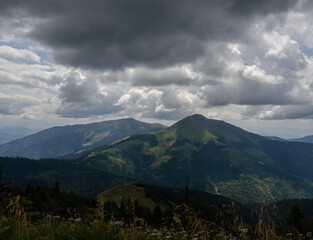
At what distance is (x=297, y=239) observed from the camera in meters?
6.16

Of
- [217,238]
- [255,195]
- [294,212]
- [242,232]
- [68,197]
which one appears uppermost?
[255,195]

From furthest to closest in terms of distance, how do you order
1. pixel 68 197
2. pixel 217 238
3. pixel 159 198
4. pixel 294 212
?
pixel 159 198 < pixel 68 197 < pixel 294 212 < pixel 217 238

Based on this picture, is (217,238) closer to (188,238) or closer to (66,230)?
(188,238)

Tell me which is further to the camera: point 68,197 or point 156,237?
point 68,197

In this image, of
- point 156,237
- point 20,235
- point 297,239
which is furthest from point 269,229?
point 20,235

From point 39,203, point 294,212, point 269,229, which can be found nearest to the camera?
point 269,229

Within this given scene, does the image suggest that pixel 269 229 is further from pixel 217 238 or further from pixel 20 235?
pixel 20 235

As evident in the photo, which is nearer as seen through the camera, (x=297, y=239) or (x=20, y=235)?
(x=20, y=235)

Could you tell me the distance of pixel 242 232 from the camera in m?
5.90

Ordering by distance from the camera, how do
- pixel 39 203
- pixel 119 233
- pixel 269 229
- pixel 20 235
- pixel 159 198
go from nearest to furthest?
1. pixel 269 229
2. pixel 20 235
3. pixel 119 233
4. pixel 39 203
5. pixel 159 198

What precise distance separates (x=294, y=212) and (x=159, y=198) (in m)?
164

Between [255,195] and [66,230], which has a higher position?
[255,195]

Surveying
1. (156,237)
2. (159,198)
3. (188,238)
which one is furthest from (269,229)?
(159,198)

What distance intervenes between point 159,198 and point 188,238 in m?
203
